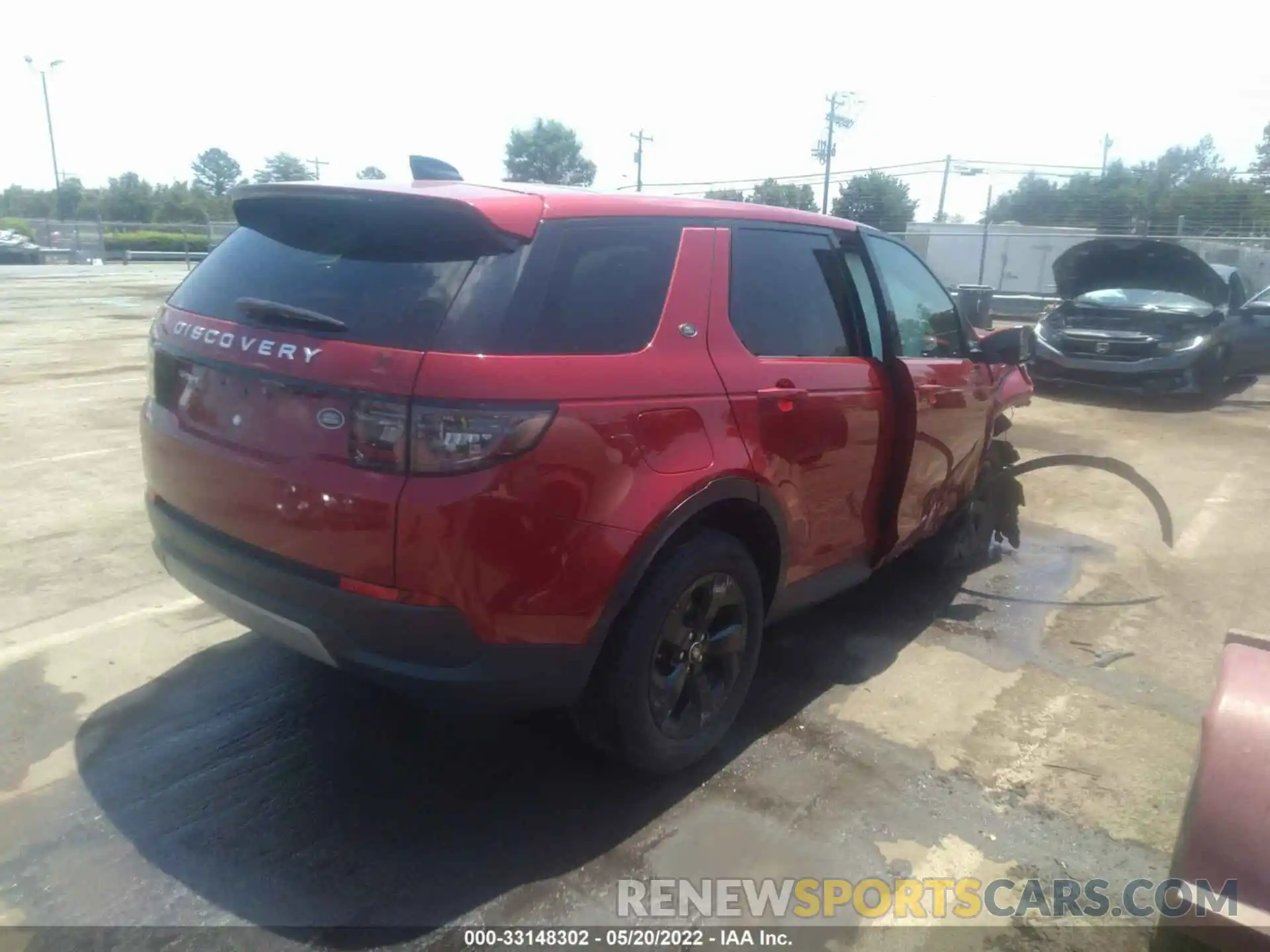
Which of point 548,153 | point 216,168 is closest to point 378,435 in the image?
point 548,153

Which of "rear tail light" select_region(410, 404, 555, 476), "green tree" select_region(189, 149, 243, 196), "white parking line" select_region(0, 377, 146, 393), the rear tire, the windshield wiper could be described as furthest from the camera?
"green tree" select_region(189, 149, 243, 196)

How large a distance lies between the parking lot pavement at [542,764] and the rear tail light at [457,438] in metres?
1.19

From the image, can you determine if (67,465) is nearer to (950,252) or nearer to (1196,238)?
(1196,238)

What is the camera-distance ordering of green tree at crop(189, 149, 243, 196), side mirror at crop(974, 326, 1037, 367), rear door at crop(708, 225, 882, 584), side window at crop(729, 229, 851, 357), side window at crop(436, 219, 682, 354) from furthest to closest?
green tree at crop(189, 149, 243, 196) < side mirror at crop(974, 326, 1037, 367) < side window at crop(729, 229, 851, 357) < rear door at crop(708, 225, 882, 584) < side window at crop(436, 219, 682, 354)

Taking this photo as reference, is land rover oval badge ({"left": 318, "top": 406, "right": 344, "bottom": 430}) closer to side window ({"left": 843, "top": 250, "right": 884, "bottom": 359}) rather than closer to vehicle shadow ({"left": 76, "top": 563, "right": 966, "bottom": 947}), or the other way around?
vehicle shadow ({"left": 76, "top": 563, "right": 966, "bottom": 947})

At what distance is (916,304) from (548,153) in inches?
2637

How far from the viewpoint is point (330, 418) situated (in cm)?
253

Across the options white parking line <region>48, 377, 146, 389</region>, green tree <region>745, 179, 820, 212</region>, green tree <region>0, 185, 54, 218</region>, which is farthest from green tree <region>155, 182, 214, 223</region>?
white parking line <region>48, 377, 146, 389</region>

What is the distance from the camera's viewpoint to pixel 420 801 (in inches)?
119

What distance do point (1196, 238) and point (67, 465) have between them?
24837 mm

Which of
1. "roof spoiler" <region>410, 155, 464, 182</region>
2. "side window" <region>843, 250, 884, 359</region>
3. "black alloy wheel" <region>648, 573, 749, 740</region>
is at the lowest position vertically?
"black alloy wheel" <region>648, 573, 749, 740</region>

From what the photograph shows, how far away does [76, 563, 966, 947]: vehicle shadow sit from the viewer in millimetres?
2625

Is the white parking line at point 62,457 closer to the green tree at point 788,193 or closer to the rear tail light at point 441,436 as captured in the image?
the rear tail light at point 441,436

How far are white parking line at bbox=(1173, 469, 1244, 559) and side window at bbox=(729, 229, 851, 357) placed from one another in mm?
3442
